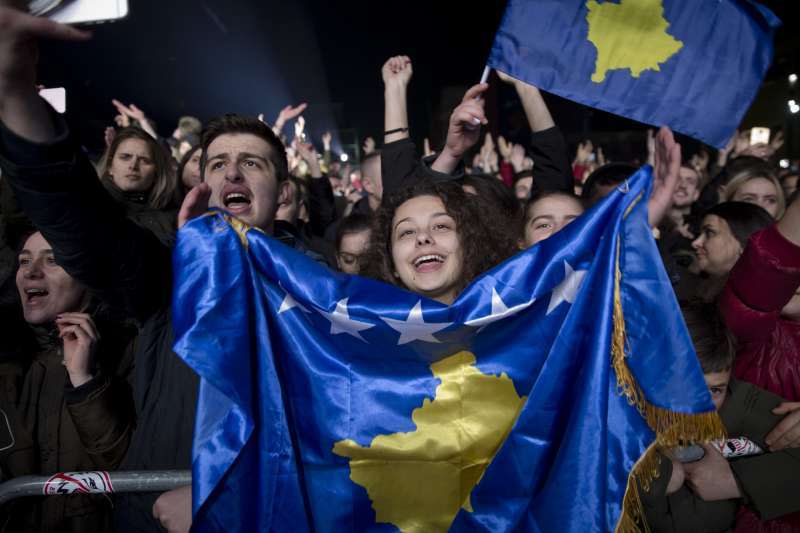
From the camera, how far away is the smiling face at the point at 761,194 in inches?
157

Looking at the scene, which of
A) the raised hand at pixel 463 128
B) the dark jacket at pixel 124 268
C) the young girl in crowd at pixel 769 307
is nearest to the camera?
the dark jacket at pixel 124 268

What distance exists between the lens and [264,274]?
5.74 feet

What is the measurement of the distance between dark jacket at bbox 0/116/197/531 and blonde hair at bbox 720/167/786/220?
12.4ft

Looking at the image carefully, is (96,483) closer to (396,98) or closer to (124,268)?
(124,268)

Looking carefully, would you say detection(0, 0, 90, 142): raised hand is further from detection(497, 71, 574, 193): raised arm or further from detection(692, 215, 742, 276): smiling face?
detection(692, 215, 742, 276): smiling face

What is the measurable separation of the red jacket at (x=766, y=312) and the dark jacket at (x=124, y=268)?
1.76m

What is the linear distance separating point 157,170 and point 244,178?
164cm

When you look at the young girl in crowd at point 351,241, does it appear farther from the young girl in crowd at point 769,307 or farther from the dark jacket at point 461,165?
the young girl in crowd at point 769,307

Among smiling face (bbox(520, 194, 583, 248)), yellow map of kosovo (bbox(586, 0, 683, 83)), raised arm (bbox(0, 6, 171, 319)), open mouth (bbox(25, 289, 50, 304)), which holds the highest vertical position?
yellow map of kosovo (bbox(586, 0, 683, 83))

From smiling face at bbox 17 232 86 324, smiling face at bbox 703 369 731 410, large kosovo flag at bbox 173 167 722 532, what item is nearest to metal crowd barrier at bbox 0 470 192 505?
large kosovo flag at bbox 173 167 722 532

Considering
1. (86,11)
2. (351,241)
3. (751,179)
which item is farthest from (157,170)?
(751,179)

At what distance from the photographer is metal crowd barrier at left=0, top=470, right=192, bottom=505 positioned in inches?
65.9

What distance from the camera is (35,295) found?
2242 mm

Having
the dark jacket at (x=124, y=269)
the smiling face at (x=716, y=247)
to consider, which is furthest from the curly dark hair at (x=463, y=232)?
the smiling face at (x=716, y=247)
